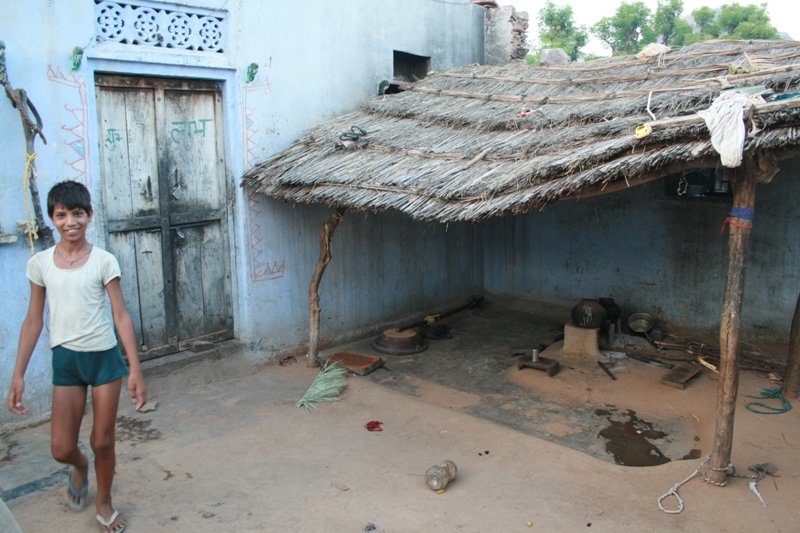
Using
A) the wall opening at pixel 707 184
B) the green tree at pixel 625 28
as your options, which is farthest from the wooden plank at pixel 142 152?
the green tree at pixel 625 28

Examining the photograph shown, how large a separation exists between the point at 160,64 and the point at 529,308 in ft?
20.1

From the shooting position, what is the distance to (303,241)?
23.4 ft

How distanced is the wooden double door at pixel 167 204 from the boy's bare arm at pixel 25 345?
2.06m

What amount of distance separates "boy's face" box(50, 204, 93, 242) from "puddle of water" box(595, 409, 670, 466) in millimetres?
4186

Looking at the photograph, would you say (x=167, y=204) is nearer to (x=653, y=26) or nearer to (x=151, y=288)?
(x=151, y=288)

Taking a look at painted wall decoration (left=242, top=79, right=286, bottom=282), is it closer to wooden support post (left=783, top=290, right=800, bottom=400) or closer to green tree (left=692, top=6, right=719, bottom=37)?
wooden support post (left=783, top=290, right=800, bottom=400)

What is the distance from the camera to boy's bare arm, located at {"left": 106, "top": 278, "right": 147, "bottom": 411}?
137 inches

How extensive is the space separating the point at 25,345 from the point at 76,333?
0.32 m

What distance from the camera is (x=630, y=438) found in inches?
214

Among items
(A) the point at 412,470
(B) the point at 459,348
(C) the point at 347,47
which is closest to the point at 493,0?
(C) the point at 347,47

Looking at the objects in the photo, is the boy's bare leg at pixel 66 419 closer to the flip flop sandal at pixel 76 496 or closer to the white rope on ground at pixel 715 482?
the flip flop sandal at pixel 76 496

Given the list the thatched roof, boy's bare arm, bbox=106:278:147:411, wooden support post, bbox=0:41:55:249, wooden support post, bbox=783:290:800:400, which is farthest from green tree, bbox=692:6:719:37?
boy's bare arm, bbox=106:278:147:411

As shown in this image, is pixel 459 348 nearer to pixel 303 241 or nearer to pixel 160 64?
pixel 303 241

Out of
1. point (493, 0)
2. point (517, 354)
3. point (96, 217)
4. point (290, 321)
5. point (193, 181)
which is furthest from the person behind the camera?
point (493, 0)
